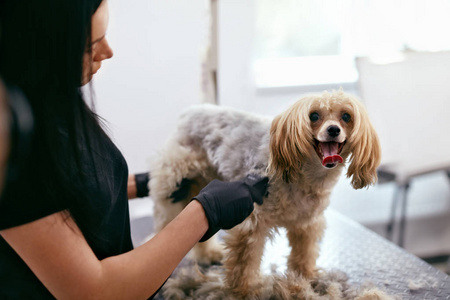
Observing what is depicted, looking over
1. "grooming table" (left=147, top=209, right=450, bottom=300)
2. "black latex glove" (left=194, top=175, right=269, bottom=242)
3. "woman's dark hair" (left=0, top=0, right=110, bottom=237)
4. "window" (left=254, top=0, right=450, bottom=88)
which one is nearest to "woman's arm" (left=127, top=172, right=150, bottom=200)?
"grooming table" (left=147, top=209, right=450, bottom=300)

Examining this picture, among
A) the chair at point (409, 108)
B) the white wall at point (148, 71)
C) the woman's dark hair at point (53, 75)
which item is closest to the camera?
the woman's dark hair at point (53, 75)

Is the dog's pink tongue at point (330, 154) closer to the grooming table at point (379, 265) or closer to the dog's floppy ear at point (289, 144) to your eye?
the dog's floppy ear at point (289, 144)

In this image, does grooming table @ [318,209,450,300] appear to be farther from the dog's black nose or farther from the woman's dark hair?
the woman's dark hair

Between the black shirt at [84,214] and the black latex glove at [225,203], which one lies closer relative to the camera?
the black shirt at [84,214]

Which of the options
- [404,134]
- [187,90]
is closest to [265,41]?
[187,90]

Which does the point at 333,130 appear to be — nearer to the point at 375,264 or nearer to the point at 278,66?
the point at 375,264

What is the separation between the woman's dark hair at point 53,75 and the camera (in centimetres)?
52

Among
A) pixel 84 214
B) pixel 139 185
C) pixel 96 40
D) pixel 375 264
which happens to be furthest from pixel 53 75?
pixel 375 264

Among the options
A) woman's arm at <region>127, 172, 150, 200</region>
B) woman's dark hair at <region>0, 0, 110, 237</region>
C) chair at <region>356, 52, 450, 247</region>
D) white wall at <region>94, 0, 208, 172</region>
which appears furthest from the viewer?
chair at <region>356, 52, 450, 247</region>

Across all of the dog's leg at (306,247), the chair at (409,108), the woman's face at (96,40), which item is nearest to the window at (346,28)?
the chair at (409,108)

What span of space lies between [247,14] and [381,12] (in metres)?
0.79

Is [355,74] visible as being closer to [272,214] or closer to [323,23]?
[323,23]

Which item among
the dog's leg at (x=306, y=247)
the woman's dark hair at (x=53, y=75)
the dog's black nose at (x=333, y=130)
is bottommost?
the dog's leg at (x=306, y=247)

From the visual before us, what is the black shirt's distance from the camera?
57cm
